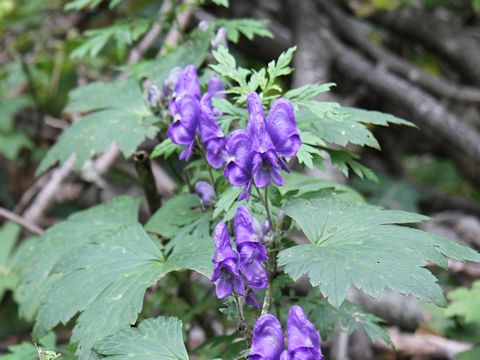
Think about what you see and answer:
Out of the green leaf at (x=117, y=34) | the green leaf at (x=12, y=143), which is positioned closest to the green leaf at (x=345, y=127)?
the green leaf at (x=117, y=34)

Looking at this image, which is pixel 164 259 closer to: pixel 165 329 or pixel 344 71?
pixel 165 329

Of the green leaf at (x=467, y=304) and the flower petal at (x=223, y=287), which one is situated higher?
the flower petal at (x=223, y=287)

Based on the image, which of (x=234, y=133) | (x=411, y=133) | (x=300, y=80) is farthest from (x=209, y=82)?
(x=411, y=133)

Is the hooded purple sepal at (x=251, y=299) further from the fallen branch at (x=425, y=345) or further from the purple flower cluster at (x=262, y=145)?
the fallen branch at (x=425, y=345)

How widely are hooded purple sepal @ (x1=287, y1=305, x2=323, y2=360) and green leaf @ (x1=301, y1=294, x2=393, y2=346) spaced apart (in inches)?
16.9

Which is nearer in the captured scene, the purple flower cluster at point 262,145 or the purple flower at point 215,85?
the purple flower cluster at point 262,145

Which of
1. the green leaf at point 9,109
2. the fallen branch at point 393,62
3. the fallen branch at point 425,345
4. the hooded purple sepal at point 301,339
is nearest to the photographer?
the hooded purple sepal at point 301,339

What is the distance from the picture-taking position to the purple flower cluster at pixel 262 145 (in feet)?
4.11

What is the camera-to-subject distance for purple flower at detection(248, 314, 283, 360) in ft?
3.72

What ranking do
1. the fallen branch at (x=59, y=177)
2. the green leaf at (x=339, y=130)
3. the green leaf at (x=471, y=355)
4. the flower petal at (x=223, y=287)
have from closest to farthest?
the flower petal at (x=223, y=287) → the green leaf at (x=339, y=130) → the green leaf at (x=471, y=355) → the fallen branch at (x=59, y=177)

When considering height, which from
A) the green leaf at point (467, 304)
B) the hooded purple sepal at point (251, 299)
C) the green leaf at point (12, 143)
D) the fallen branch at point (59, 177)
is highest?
the hooded purple sepal at point (251, 299)

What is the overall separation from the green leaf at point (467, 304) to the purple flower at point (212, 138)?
4.17 ft

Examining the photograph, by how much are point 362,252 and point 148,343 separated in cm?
44

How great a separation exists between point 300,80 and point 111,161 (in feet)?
3.41
